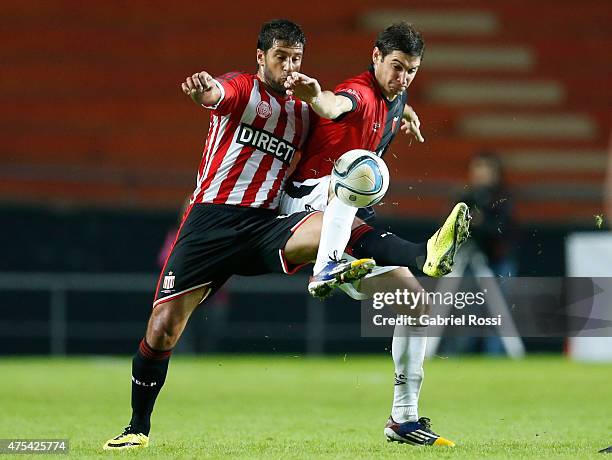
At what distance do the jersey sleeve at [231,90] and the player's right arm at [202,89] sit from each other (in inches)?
1.6

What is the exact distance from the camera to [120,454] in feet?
17.4

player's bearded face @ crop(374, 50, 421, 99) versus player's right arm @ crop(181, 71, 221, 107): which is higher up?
player's bearded face @ crop(374, 50, 421, 99)

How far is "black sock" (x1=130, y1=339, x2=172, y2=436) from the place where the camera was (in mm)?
5785

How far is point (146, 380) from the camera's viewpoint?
581 cm

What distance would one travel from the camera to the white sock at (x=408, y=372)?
19.6 feet

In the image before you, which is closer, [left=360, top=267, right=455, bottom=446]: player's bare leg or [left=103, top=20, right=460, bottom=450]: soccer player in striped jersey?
[left=103, top=20, right=460, bottom=450]: soccer player in striped jersey

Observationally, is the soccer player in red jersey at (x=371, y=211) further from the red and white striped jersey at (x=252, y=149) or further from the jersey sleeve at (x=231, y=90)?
the jersey sleeve at (x=231, y=90)

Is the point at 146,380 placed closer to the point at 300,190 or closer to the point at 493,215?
the point at 300,190

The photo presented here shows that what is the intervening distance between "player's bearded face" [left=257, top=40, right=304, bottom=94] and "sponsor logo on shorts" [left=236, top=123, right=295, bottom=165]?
0.22 meters

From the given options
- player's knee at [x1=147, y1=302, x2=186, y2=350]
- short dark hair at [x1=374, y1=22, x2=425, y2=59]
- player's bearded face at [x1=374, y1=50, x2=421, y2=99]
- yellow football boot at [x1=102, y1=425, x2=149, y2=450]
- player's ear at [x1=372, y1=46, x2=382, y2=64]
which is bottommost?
yellow football boot at [x1=102, y1=425, x2=149, y2=450]

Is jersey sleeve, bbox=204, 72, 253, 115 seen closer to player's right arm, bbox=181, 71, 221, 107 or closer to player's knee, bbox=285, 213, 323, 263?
player's right arm, bbox=181, 71, 221, 107

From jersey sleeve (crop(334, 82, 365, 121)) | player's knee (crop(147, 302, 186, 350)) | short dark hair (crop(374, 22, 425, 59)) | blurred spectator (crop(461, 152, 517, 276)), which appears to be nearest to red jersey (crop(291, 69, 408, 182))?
jersey sleeve (crop(334, 82, 365, 121))

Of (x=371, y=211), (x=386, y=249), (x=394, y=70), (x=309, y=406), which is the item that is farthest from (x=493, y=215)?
(x=386, y=249)

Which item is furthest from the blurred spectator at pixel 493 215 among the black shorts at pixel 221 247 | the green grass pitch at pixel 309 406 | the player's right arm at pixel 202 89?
the player's right arm at pixel 202 89
